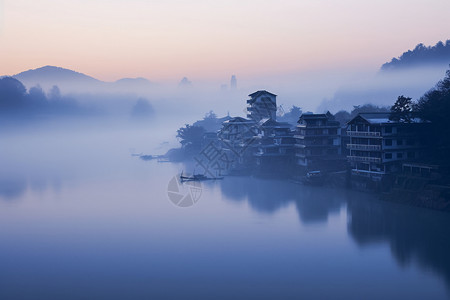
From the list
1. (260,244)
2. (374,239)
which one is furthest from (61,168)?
(374,239)

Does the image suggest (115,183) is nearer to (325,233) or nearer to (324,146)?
(324,146)

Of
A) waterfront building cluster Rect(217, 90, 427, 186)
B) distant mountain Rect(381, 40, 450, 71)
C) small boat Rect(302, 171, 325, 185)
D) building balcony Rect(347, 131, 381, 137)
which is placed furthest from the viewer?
distant mountain Rect(381, 40, 450, 71)

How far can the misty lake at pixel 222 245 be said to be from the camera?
42.0ft

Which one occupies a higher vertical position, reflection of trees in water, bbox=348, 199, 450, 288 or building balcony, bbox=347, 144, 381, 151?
building balcony, bbox=347, 144, 381, 151

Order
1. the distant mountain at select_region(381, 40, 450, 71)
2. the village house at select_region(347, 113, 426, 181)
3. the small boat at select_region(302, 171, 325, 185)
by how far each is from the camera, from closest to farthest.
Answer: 1. the village house at select_region(347, 113, 426, 181)
2. the small boat at select_region(302, 171, 325, 185)
3. the distant mountain at select_region(381, 40, 450, 71)

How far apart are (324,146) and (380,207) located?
1045 cm

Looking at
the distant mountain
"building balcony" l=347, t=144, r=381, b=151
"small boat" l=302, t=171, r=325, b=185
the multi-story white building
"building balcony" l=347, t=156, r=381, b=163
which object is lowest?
"small boat" l=302, t=171, r=325, b=185

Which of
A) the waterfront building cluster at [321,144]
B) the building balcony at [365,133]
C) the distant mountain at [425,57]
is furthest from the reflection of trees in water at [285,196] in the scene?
the distant mountain at [425,57]

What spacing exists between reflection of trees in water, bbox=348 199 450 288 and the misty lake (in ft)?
0.15

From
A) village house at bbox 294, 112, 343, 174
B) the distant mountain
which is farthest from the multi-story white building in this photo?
the distant mountain

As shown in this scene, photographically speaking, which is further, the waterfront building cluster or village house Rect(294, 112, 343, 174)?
village house Rect(294, 112, 343, 174)

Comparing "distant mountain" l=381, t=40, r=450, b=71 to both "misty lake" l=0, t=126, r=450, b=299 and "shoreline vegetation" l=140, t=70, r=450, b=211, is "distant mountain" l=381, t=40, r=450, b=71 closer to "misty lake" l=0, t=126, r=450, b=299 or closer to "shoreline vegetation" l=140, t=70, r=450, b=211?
"shoreline vegetation" l=140, t=70, r=450, b=211

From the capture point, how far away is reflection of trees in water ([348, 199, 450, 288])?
588 inches

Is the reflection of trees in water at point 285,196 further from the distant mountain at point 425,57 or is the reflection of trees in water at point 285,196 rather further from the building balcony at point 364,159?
the distant mountain at point 425,57
